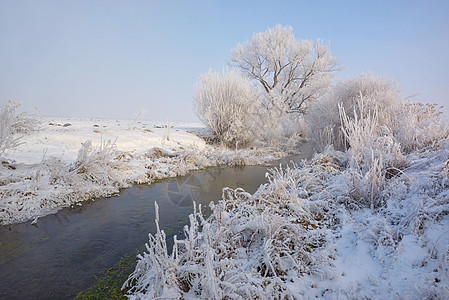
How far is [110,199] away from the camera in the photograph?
496cm

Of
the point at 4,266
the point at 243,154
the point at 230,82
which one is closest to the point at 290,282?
the point at 4,266

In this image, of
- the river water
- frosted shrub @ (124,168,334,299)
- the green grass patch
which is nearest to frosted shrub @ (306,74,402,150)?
the river water

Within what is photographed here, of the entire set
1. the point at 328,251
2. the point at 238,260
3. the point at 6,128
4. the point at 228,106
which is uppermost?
the point at 228,106

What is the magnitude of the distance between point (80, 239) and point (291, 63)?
1843cm

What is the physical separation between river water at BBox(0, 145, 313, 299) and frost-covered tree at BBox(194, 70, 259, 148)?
6.70 meters

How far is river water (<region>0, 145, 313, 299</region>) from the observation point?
7.57ft

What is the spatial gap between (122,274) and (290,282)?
71.4 inches

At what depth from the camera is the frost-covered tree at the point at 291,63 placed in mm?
17391

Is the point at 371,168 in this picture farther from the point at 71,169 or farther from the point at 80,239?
the point at 71,169

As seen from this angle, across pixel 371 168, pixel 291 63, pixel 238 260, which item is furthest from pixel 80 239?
pixel 291 63

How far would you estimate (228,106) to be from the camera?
39.1 feet

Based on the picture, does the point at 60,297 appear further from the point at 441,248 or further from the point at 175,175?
the point at 175,175

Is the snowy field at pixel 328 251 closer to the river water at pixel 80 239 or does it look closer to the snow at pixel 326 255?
the snow at pixel 326 255

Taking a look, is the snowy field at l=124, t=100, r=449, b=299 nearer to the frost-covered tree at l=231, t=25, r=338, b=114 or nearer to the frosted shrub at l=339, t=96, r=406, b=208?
the frosted shrub at l=339, t=96, r=406, b=208
